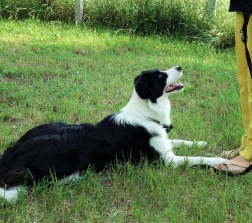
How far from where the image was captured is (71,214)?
2.50m

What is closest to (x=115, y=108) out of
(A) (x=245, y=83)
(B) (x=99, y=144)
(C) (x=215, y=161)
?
(B) (x=99, y=144)

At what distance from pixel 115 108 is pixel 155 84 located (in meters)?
1.24

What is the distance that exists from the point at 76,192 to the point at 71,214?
295mm

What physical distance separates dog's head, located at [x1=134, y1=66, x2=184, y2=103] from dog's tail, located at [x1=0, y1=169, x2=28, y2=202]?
119cm

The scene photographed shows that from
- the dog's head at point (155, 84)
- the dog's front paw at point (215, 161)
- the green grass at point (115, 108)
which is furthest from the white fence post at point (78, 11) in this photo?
the dog's front paw at point (215, 161)

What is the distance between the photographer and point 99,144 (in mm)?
2994

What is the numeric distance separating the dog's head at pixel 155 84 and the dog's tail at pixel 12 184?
3.90 feet

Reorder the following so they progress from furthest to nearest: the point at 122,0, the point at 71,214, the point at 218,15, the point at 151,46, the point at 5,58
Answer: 1. the point at 122,0
2. the point at 218,15
3. the point at 151,46
4. the point at 5,58
5. the point at 71,214

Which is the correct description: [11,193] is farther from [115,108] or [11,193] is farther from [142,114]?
[115,108]

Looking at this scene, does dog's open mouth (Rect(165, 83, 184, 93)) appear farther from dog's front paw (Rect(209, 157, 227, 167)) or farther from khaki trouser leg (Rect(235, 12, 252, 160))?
dog's front paw (Rect(209, 157, 227, 167))

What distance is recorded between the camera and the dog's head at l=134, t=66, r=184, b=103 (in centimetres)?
313

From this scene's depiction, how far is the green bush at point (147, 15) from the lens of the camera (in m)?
7.40

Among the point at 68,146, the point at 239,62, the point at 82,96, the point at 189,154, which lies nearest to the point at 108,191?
the point at 68,146

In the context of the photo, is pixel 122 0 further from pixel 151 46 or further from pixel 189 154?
pixel 189 154
